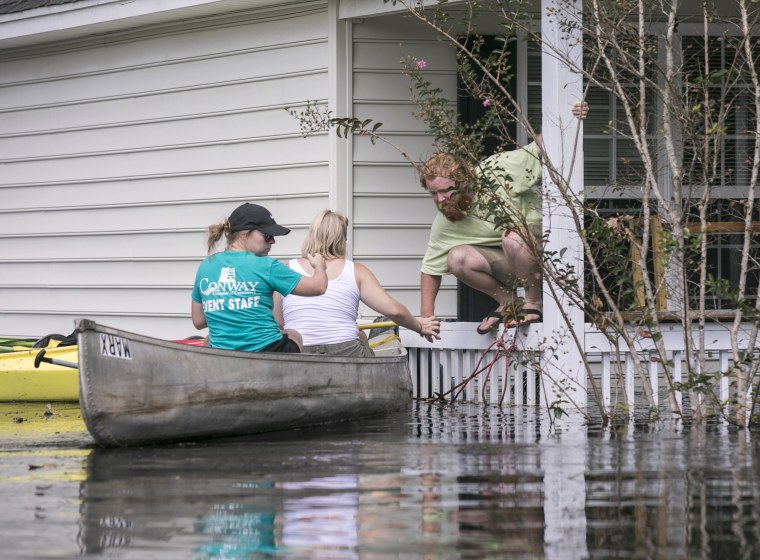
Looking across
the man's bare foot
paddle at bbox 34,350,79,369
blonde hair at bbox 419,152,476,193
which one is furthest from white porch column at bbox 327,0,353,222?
paddle at bbox 34,350,79,369

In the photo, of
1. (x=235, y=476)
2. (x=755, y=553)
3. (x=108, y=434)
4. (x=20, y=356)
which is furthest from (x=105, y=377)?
(x=755, y=553)

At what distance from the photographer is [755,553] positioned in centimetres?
488

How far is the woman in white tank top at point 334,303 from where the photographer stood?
386 inches

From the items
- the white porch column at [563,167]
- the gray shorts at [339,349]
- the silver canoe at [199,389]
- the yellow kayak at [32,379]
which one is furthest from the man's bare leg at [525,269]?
the yellow kayak at [32,379]

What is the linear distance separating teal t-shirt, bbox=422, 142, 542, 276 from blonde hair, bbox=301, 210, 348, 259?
1.06 metres

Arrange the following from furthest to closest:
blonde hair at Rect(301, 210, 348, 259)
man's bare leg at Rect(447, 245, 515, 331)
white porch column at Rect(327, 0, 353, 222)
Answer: white porch column at Rect(327, 0, 353, 222)
man's bare leg at Rect(447, 245, 515, 331)
blonde hair at Rect(301, 210, 348, 259)

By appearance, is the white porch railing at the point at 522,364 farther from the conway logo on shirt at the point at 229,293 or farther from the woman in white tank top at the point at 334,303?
the conway logo on shirt at the point at 229,293

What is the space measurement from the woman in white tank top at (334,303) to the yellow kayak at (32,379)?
1.91 meters

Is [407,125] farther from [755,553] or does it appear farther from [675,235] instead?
[755,553]

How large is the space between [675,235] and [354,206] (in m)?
3.56

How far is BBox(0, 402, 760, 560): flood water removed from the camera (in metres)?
5.08

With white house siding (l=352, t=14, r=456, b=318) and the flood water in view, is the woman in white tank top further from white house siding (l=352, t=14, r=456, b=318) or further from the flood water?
white house siding (l=352, t=14, r=456, b=318)

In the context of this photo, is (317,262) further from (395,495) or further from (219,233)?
Answer: (395,495)

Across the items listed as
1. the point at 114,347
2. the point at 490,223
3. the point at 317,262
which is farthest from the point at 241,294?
the point at 490,223
